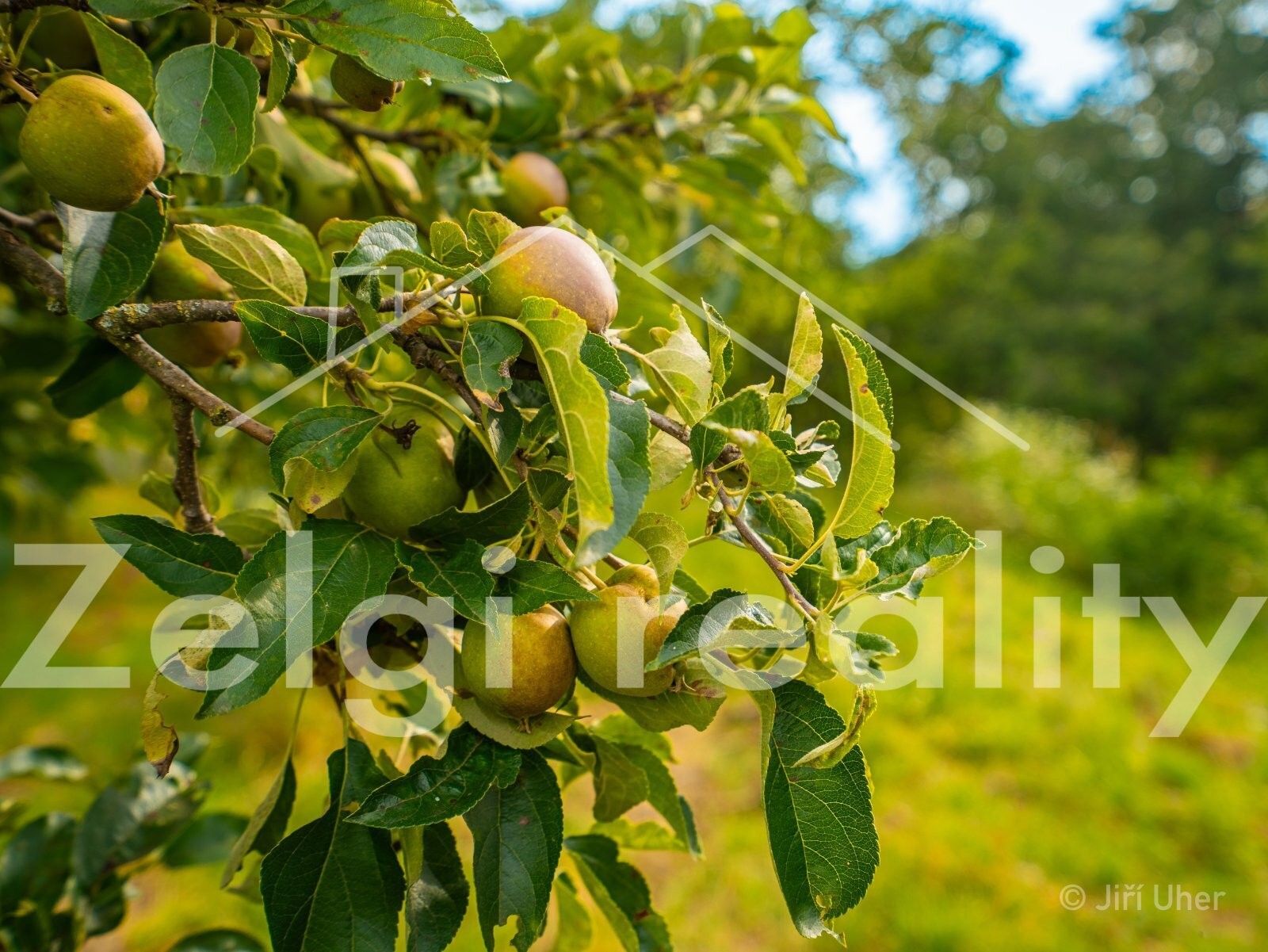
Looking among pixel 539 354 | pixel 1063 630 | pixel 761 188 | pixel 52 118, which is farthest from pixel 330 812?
pixel 1063 630

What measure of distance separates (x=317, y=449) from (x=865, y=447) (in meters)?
0.34

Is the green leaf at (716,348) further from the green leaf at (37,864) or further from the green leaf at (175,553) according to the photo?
the green leaf at (37,864)

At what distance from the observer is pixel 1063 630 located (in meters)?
3.88

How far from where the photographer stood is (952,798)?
2.58 metres

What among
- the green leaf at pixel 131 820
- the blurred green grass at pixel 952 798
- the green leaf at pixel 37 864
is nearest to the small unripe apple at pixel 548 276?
the green leaf at pixel 131 820

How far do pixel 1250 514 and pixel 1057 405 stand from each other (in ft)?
25.7

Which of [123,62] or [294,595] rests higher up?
[123,62]

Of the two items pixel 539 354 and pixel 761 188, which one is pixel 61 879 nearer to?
pixel 539 354

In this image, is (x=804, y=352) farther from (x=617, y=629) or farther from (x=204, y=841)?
(x=204, y=841)

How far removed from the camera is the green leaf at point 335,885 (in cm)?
59

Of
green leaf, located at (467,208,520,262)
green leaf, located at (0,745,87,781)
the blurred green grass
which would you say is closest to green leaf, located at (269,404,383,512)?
green leaf, located at (467,208,520,262)

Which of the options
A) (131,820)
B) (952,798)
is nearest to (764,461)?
(131,820)

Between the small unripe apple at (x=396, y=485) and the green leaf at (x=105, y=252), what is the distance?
20cm

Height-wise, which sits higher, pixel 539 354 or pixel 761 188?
pixel 761 188
